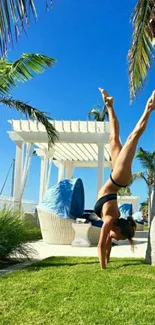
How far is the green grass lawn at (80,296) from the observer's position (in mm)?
3326

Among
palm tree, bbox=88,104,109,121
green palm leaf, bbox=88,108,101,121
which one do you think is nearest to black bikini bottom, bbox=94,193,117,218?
palm tree, bbox=88,104,109,121

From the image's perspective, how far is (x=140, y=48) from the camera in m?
7.56

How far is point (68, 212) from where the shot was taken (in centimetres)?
1058

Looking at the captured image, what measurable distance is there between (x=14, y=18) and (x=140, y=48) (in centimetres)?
537

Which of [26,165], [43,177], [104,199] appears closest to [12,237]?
[104,199]

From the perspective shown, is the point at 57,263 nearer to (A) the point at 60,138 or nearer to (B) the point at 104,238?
(B) the point at 104,238

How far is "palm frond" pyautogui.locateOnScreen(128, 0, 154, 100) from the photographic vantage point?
23.3ft

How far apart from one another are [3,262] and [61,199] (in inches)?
172

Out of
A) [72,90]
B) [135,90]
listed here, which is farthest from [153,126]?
[72,90]

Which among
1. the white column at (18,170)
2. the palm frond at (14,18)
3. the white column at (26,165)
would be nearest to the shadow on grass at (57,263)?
the palm frond at (14,18)

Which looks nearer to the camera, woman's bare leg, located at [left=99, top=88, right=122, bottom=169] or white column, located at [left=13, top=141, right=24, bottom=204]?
woman's bare leg, located at [left=99, top=88, right=122, bottom=169]

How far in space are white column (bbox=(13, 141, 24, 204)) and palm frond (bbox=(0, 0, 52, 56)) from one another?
13.6 metres

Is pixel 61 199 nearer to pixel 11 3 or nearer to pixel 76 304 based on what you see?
pixel 76 304

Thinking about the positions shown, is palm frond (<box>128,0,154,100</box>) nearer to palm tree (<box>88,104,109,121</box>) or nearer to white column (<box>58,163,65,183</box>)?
white column (<box>58,163,65,183</box>)
